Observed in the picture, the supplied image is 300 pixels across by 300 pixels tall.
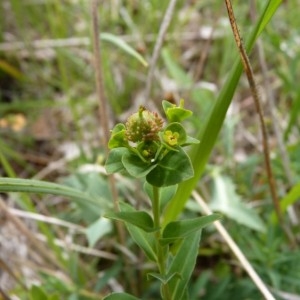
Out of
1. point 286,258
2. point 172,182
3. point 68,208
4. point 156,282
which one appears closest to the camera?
point 172,182

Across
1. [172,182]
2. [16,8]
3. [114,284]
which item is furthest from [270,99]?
[16,8]

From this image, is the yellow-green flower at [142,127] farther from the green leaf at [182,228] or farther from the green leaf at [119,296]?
the green leaf at [119,296]

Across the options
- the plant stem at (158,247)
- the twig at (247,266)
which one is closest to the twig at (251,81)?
the twig at (247,266)

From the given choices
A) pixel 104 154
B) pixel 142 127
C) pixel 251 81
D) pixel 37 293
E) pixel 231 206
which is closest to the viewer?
pixel 142 127

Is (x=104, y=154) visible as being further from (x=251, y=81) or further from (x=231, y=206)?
(x=251, y=81)

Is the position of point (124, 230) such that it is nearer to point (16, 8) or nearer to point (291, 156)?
point (291, 156)

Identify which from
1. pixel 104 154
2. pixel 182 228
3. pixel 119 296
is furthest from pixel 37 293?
pixel 104 154
